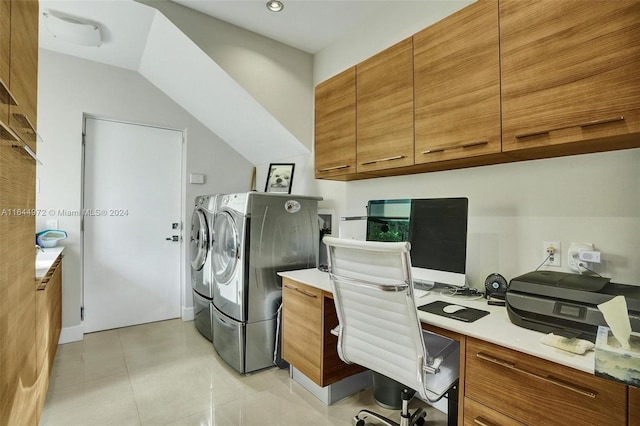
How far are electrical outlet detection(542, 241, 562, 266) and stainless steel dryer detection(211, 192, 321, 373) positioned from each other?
5.57ft

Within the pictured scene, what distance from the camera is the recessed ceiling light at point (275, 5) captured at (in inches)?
95.9

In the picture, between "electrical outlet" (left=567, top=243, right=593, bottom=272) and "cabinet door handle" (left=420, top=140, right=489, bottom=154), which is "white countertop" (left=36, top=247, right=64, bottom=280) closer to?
"cabinet door handle" (left=420, top=140, right=489, bottom=154)

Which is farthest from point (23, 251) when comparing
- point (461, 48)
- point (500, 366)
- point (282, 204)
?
point (461, 48)

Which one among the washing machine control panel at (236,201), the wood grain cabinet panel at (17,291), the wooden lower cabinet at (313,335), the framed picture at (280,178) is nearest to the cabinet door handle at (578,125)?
the wooden lower cabinet at (313,335)

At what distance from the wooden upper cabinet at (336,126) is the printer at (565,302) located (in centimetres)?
129

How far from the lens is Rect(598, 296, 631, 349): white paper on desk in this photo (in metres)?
0.88

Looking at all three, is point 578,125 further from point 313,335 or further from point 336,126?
point 313,335

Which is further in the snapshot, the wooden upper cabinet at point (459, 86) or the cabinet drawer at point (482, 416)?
the wooden upper cabinet at point (459, 86)

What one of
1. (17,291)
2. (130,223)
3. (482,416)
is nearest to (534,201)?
(482,416)

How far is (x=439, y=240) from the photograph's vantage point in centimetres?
180

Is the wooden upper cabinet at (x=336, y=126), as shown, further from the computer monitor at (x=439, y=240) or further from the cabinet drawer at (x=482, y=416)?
the cabinet drawer at (x=482, y=416)

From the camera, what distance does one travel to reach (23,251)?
4.27ft

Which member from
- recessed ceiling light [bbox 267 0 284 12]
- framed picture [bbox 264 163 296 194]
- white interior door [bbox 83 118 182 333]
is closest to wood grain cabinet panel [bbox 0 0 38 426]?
recessed ceiling light [bbox 267 0 284 12]

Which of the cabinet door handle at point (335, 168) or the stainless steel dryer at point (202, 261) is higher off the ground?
the cabinet door handle at point (335, 168)
